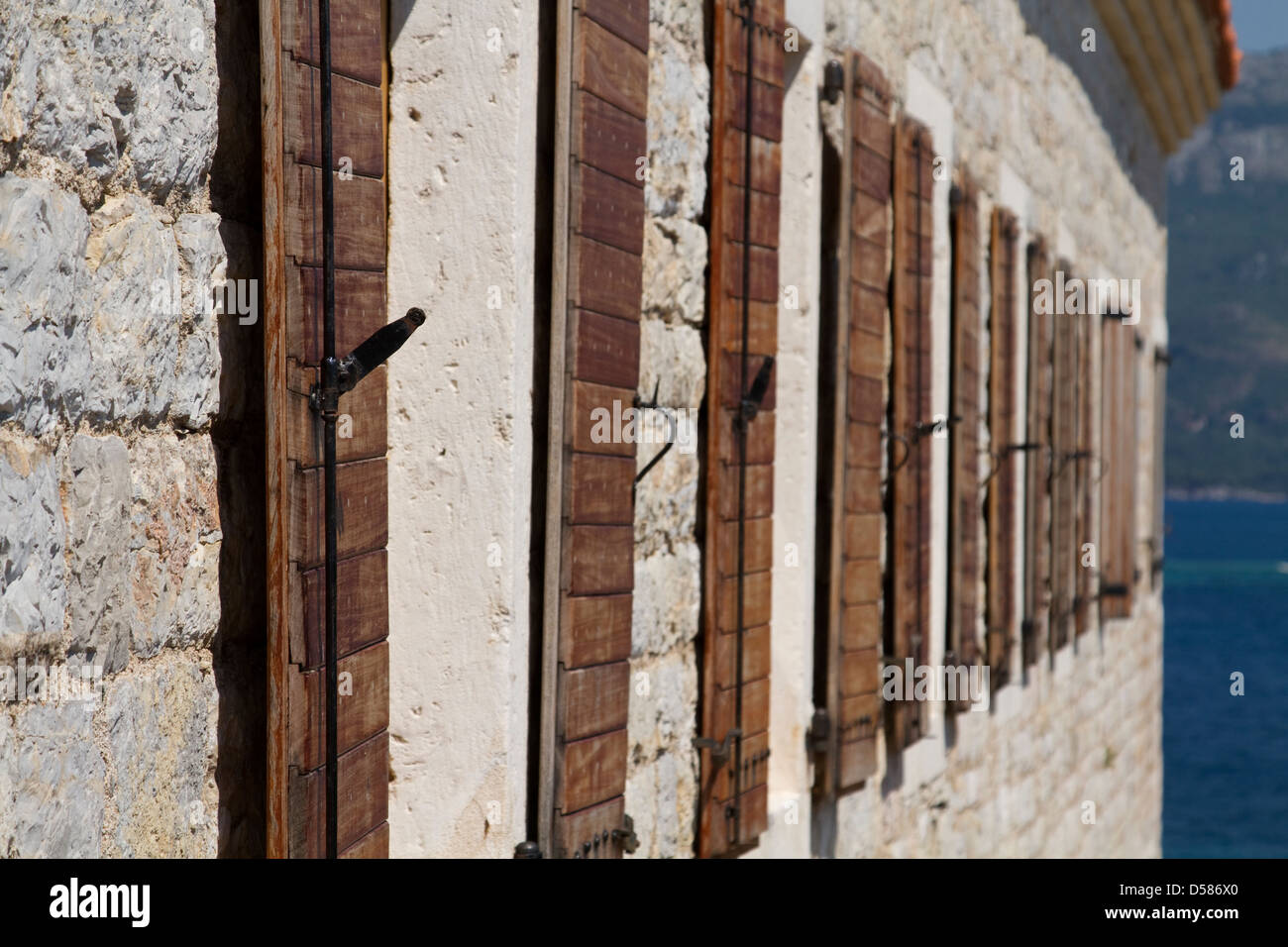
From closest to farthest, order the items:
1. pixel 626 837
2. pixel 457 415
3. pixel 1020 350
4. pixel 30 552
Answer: pixel 30 552 → pixel 457 415 → pixel 626 837 → pixel 1020 350

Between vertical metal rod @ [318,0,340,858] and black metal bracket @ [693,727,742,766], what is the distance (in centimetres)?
157

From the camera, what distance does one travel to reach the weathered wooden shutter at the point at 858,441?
4.62 meters

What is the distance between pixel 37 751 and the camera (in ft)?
5.76

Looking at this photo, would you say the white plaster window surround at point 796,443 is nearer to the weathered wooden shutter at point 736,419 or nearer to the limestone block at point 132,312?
the weathered wooden shutter at point 736,419

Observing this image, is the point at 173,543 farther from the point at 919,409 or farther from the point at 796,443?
the point at 919,409

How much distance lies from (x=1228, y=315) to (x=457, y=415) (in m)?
113

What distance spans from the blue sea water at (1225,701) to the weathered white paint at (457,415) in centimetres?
957

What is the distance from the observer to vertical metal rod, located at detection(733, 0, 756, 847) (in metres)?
3.78

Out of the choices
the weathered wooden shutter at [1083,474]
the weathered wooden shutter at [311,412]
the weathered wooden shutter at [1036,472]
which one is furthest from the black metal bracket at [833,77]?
the weathered wooden shutter at [1083,474]

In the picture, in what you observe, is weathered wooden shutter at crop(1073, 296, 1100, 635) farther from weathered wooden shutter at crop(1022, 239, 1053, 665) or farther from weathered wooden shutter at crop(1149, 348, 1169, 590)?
weathered wooden shutter at crop(1149, 348, 1169, 590)

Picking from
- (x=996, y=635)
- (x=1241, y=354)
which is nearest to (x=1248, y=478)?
(x=1241, y=354)

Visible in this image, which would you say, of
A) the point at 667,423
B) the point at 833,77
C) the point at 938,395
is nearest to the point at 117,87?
the point at 667,423

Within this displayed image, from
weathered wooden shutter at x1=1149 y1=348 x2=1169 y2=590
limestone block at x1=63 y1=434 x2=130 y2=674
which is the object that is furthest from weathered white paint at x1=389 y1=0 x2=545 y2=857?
weathered wooden shutter at x1=1149 y1=348 x2=1169 y2=590

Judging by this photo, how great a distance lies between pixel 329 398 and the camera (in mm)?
2180
